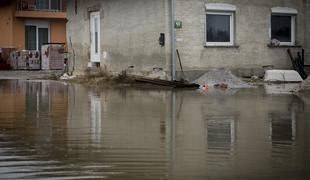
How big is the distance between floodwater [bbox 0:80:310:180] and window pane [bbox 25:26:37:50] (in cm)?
2922

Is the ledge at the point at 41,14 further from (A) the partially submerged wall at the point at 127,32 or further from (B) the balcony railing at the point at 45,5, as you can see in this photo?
(A) the partially submerged wall at the point at 127,32

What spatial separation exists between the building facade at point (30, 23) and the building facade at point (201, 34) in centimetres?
1784

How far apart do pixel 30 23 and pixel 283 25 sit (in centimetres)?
2374

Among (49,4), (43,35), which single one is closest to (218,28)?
(49,4)

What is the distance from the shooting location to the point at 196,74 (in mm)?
20016

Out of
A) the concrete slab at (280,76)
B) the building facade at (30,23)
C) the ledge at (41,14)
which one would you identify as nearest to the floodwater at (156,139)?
the concrete slab at (280,76)

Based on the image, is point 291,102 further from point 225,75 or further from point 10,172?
point 10,172

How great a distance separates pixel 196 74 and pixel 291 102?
24.7 ft

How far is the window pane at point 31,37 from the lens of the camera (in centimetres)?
4172

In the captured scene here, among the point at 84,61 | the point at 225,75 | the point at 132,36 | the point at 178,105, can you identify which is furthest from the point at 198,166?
the point at 84,61

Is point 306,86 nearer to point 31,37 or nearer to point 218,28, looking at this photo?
point 218,28

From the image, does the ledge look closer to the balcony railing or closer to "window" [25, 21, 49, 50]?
the balcony railing

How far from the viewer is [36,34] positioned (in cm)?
4219

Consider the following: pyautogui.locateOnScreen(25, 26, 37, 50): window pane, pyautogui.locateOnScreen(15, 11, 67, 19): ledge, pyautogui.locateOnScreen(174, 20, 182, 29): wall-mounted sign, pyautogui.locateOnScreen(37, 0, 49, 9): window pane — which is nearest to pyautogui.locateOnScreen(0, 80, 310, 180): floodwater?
pyautogui.locateOnScreen(174, 20, 182, 29): wall-mounted sign
